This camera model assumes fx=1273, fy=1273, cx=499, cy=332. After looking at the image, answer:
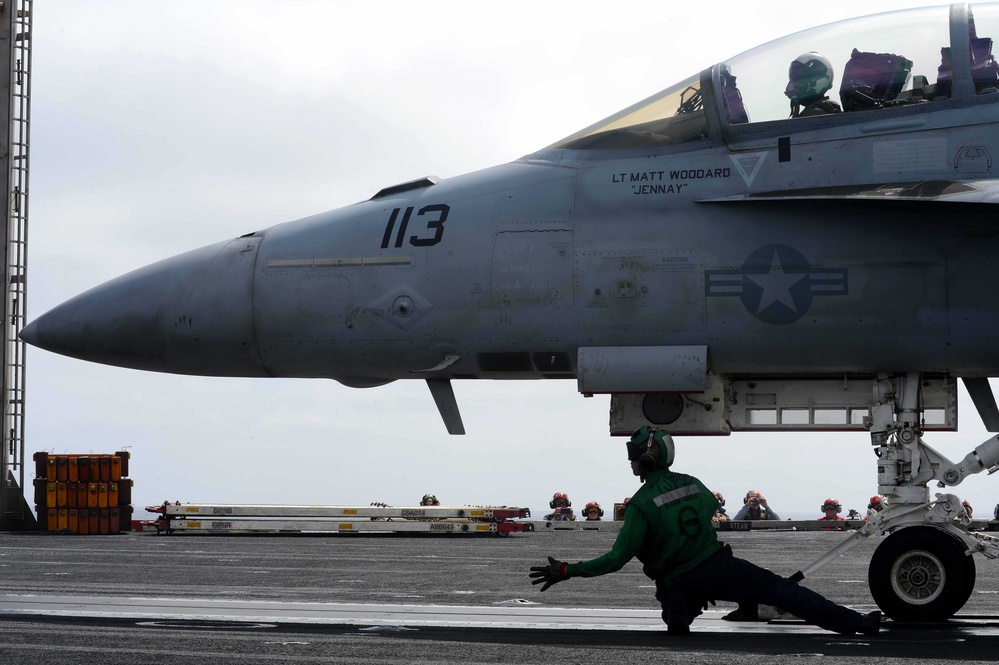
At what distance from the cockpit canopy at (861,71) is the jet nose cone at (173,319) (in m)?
3.48

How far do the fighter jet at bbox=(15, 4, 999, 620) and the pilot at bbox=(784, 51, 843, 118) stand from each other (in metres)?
0.02

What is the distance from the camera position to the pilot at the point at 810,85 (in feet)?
32.7

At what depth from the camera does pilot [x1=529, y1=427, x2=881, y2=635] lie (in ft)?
27.8

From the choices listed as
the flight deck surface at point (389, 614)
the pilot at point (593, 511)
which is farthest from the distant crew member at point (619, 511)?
the flight deck surface at point (389, 614)

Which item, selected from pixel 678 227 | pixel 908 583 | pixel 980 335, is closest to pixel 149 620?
pixel 678 227

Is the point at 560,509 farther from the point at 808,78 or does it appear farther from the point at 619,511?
the point at 808,78

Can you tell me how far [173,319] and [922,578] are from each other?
632 centimetres

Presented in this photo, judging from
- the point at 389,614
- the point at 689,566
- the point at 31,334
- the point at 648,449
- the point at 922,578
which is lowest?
the point at 389,614

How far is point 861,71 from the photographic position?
9.92 meters

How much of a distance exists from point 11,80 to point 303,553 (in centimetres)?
1774

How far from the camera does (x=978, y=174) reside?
9.54 m

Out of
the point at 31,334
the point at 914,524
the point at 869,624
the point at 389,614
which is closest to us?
the point at 869,624

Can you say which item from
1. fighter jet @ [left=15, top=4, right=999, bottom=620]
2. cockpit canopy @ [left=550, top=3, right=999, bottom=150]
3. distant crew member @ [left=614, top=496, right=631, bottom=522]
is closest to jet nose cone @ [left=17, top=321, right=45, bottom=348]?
fighter jet @ [left=15, top=4, right=999, bottom=620]

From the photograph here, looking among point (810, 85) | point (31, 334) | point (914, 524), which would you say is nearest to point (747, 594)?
point (914, 524)
